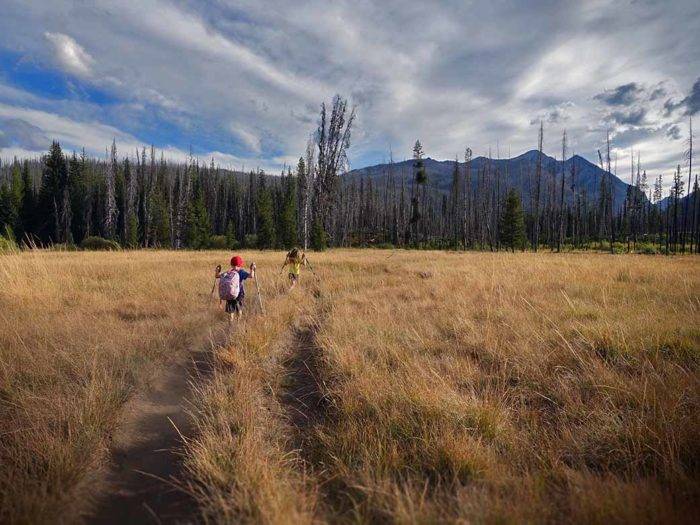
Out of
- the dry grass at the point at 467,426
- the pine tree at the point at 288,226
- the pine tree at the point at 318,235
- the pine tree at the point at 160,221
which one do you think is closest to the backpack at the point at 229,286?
the dry grass at the point at 467,426

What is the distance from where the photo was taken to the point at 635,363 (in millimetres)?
3816

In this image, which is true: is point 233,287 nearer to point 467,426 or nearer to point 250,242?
point 467,426

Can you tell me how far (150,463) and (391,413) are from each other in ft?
6.59

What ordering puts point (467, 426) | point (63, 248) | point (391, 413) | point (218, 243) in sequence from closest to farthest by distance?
point (467, 426)
point (391, 413)
point (63, 248)
point (218, 243)

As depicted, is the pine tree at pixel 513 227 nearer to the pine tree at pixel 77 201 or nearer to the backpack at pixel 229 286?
the backpack at pixel 229 286

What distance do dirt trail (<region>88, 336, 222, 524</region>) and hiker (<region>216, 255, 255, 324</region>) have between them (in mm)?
2293

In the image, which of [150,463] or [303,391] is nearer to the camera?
[150,463]

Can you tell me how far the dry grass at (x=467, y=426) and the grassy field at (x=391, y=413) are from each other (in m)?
0.02

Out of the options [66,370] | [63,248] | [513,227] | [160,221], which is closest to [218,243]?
[160,221]

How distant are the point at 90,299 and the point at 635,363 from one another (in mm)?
9942

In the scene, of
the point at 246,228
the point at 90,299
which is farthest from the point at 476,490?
the point at 246,228

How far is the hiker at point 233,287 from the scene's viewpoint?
20.5 feet

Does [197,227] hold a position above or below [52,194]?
below

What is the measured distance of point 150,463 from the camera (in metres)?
2.65
